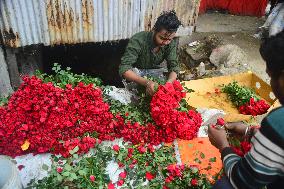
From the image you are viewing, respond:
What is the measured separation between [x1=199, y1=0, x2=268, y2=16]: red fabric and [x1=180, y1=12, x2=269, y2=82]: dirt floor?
250 mm

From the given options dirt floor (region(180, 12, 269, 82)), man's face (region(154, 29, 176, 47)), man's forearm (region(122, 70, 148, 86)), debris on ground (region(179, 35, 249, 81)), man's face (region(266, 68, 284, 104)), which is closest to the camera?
man's face (region(266, 68, 284, 104))

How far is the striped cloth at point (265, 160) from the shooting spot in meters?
1.56

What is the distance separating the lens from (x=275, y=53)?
1656 mm

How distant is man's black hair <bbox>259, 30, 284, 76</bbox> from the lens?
1635 millimetres

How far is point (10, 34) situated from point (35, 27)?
40cm

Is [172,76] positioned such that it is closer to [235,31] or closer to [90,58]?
[90,58]

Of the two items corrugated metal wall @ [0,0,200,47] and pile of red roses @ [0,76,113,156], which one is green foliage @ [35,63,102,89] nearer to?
pile of red roses @ [0,76,113,156]

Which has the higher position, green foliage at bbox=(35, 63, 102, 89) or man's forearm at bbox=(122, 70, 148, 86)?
green foliage at bbox=(35, 63, 102, 89)

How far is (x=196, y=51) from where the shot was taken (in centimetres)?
780

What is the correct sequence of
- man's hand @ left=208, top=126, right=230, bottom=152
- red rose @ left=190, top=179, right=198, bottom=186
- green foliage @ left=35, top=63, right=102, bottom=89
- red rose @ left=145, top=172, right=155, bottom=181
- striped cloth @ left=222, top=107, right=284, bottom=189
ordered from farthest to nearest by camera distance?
green foliage @ left=35, top=63, right=102, bottom=89 → red rose @ left=145, top=172, right=155, bottom=181 → red rose @ left=190, top=179, right=198, bottom=186 → man's hand @ left=208, top=126, right=230, bottom=152 → striped cloth @ left=222, top=107, right=284, bottom=189

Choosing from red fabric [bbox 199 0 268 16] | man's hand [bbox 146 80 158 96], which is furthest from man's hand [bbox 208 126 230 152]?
red fabric [bbox 199 0 268 16]

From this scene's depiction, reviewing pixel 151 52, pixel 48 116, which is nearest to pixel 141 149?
pixel 48 116

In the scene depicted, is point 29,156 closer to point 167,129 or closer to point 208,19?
point 167,129

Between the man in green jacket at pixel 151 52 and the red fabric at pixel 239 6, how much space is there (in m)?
6.33
